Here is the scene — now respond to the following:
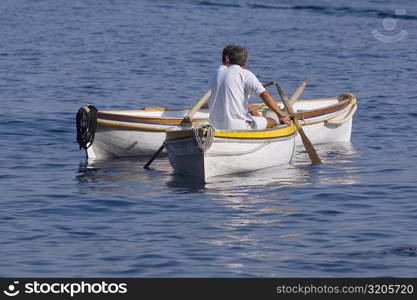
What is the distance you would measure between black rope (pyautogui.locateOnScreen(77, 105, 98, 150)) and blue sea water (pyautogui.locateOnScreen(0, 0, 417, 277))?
47cm

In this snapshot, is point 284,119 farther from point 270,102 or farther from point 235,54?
point 235,54

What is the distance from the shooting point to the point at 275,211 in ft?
45.5

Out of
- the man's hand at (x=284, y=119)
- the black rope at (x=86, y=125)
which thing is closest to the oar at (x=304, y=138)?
the man's hand at (x=284, y=119)

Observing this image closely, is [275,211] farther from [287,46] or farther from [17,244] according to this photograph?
[287,46]

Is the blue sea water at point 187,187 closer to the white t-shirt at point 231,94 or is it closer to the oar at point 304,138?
the oar at point 304,138

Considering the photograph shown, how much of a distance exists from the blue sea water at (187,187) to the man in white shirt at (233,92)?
100cm

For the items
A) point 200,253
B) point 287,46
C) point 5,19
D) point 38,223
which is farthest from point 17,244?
point 5,19

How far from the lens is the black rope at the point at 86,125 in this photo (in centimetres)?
1788

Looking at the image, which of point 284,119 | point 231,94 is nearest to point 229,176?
point 231,94

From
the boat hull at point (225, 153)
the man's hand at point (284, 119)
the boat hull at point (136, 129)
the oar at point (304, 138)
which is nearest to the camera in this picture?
the boat hull at point (225, 153)

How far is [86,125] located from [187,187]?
3076 millimetres

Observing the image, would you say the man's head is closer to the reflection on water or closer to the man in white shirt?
the man in white shirt

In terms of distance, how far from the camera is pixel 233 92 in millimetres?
16172

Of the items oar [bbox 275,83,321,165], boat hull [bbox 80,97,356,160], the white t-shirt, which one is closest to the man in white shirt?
the white t-shirt
